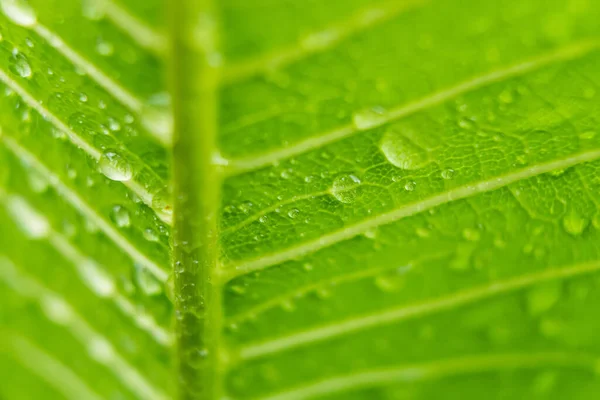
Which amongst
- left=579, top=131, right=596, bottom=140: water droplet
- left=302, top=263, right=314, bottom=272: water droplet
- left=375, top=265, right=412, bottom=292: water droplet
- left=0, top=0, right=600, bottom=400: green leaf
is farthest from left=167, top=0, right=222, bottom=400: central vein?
left=579, top=131, right=596, bottom=140: water droplet

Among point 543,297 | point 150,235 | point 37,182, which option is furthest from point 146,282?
point 543,297

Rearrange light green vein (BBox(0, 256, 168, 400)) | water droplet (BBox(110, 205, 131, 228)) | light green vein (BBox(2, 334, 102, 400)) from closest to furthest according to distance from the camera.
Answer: water droplet (BBox(110, 205, 131, 228)) → light green vein (BBox(0, 256, 168, 400)) → light green vein (BBox(2, 334, 102, 400))

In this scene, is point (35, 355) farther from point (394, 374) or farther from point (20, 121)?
point (394, 374)

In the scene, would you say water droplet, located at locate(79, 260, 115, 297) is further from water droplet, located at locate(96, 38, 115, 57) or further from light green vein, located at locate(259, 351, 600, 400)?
water droplet, located at locate(96, 38, 115, 57)

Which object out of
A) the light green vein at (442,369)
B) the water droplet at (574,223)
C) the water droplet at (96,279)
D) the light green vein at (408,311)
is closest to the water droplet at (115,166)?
the water droplet at (96,279)

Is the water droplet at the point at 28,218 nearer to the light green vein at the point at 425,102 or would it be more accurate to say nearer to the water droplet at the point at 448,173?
the light green vein at the point at 425,102

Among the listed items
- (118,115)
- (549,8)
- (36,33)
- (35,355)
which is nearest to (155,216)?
(118,115)

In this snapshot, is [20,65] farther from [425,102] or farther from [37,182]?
[425,102]
